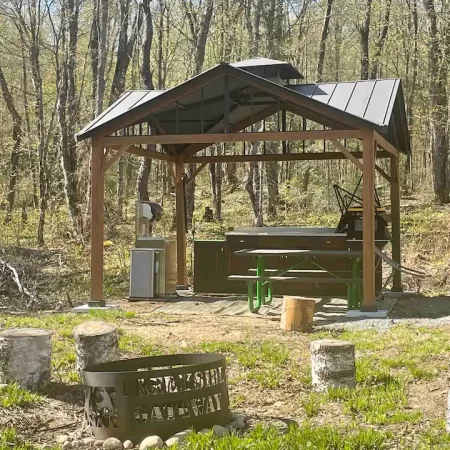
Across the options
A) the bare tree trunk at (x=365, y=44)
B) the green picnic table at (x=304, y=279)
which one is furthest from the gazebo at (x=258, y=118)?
the bare tree trunk at (x=365, y=44)

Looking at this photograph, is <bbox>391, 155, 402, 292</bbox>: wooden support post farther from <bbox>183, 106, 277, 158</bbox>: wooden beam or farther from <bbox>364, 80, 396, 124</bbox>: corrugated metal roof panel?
<bbox>183, 106, 277, 158</bbox>: wooden beam

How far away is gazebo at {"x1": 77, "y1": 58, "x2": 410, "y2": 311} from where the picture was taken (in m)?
10.6

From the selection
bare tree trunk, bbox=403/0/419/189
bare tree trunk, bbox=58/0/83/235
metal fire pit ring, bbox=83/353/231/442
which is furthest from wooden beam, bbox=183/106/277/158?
bare tree trunk, bbox=403/0/419/189

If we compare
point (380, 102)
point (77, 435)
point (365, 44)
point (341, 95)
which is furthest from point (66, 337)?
point (365, 44)

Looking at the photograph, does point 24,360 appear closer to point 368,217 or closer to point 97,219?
point 97,219

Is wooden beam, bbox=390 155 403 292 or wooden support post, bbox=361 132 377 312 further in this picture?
wooden beam, bbox=390 155 403 292

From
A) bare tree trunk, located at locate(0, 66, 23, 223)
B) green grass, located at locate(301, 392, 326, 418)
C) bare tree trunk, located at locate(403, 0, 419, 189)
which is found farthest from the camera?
bare tree trunk, located at locate(403, 0, 419, 189)

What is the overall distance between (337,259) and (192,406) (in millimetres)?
8095

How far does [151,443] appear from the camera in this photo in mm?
4539

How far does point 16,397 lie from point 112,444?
4.25 feet

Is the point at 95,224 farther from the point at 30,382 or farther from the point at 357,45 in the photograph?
the point at 357,45

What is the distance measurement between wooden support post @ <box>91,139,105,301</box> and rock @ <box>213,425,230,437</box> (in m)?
6.91

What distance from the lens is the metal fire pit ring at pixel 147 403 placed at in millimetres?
4688

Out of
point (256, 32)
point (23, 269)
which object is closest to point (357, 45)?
point (256, 32)
